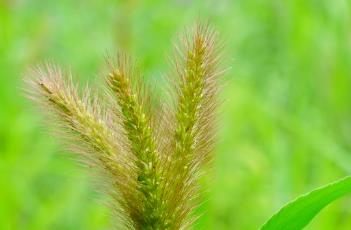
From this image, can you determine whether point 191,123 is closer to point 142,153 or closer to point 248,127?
point 142,153

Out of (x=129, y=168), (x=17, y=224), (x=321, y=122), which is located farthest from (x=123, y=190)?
(x=321, y=122)

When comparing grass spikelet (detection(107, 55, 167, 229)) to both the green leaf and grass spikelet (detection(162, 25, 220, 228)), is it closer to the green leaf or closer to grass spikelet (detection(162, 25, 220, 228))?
grass spikelet (detection(162, 25, 220, 228))

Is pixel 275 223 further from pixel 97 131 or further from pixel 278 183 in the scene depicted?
pixel 278 183

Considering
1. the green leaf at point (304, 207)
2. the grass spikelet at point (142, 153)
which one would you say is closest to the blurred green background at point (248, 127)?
the green leaf at point (304, 207)

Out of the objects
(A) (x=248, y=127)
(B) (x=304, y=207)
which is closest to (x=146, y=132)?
(B) (x=304, y=207)

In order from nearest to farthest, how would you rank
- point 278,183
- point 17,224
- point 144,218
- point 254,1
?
point 144,218 → point 278,183 → point 17,224 → point 254,1

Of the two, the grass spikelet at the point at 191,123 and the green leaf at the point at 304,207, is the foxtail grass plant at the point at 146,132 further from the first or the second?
the green leaf at the point at 304,207

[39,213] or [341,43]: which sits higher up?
[341,43]
